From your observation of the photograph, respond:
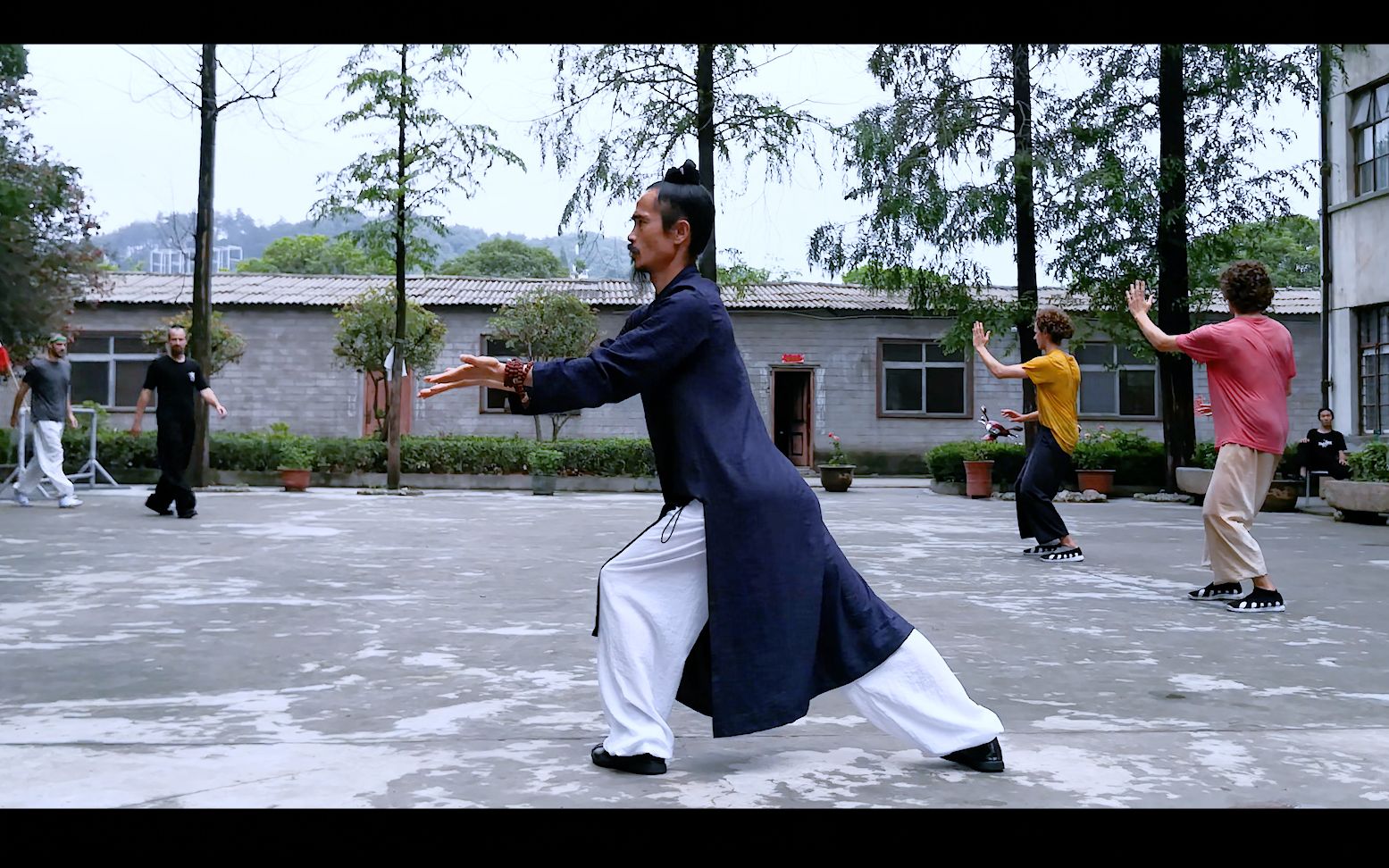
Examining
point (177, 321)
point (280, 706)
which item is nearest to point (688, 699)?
point (280, 706)

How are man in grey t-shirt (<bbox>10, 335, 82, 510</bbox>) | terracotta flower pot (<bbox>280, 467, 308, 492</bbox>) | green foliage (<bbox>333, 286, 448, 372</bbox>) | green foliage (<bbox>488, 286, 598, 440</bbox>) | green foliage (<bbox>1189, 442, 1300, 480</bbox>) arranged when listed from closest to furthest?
man in grey t-shirt (<bbox>10, 335, 82, 510</bbox>) < green foliage (<bbox>1189, 442, 1300, 480</bbox>) < terracotta flower pot (<bbox>280, 467, 308, 492</bbox>) < green foliage (<bbox>333, 286, 448, 372</bbox>) < green foliage (<bbox>488, 286, 598, 440</bbox>)

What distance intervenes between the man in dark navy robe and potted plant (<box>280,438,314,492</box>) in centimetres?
1670

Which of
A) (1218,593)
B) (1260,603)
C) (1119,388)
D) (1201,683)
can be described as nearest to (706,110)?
(1218,593)

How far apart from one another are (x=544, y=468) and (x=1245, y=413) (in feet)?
48.8

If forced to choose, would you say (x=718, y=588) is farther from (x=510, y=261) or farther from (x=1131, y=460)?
(x=510, y=261)

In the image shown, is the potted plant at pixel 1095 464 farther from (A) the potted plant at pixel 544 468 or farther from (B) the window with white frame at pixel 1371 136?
(A) the potted plant at pixel 544 468

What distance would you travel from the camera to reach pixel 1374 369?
1803 cm

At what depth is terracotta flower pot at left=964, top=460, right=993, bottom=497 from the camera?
19.2 m

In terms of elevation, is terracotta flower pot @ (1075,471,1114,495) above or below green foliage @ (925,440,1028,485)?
below

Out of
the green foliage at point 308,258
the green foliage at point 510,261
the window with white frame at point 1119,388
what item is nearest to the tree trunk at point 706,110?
the window with white frame at point 1119,388

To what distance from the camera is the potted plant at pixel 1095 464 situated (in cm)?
1897

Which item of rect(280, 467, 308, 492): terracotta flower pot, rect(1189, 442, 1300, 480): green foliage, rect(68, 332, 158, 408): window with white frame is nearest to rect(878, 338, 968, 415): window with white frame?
rect(1189, 442, 1300, 480): green foliage

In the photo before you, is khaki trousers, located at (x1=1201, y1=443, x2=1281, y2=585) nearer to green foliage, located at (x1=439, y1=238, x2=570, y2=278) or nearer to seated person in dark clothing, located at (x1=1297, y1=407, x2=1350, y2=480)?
seated person in dark clothing, located at (x1=1297, y1=407, x2=1350, y2=480)
